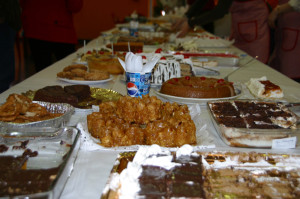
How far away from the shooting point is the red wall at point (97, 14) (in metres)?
11.4

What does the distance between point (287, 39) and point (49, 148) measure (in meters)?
3.88

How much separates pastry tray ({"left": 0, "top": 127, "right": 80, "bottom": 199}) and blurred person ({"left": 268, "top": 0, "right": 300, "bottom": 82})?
3510 mm

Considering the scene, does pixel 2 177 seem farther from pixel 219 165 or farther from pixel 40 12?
pixel 40 12

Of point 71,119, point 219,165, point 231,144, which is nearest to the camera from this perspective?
point 219,165

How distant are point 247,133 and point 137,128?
0.51m

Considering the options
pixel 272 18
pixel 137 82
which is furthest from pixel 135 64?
pixel 272 18

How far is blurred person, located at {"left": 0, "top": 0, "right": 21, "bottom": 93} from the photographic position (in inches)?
138

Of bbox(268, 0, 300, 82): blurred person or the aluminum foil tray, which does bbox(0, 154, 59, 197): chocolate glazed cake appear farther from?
bbox(268, 0, 300, 82): blurred person

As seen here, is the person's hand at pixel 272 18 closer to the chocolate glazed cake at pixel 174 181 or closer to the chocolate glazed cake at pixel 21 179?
the chocolate glazed cake at pixel 174 181

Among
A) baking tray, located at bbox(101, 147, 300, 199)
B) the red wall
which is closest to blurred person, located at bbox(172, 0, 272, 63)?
baking tray, located at bbox(101, 147, 300, 199)

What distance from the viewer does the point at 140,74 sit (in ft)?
6.22

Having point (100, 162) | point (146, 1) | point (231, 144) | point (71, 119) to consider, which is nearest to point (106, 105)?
point (71, 119)

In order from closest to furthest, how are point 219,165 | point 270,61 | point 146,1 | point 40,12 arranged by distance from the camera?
point 219,165 < point 40,12 < point 270,61 < point 146,1

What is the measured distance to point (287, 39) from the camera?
4.17m
